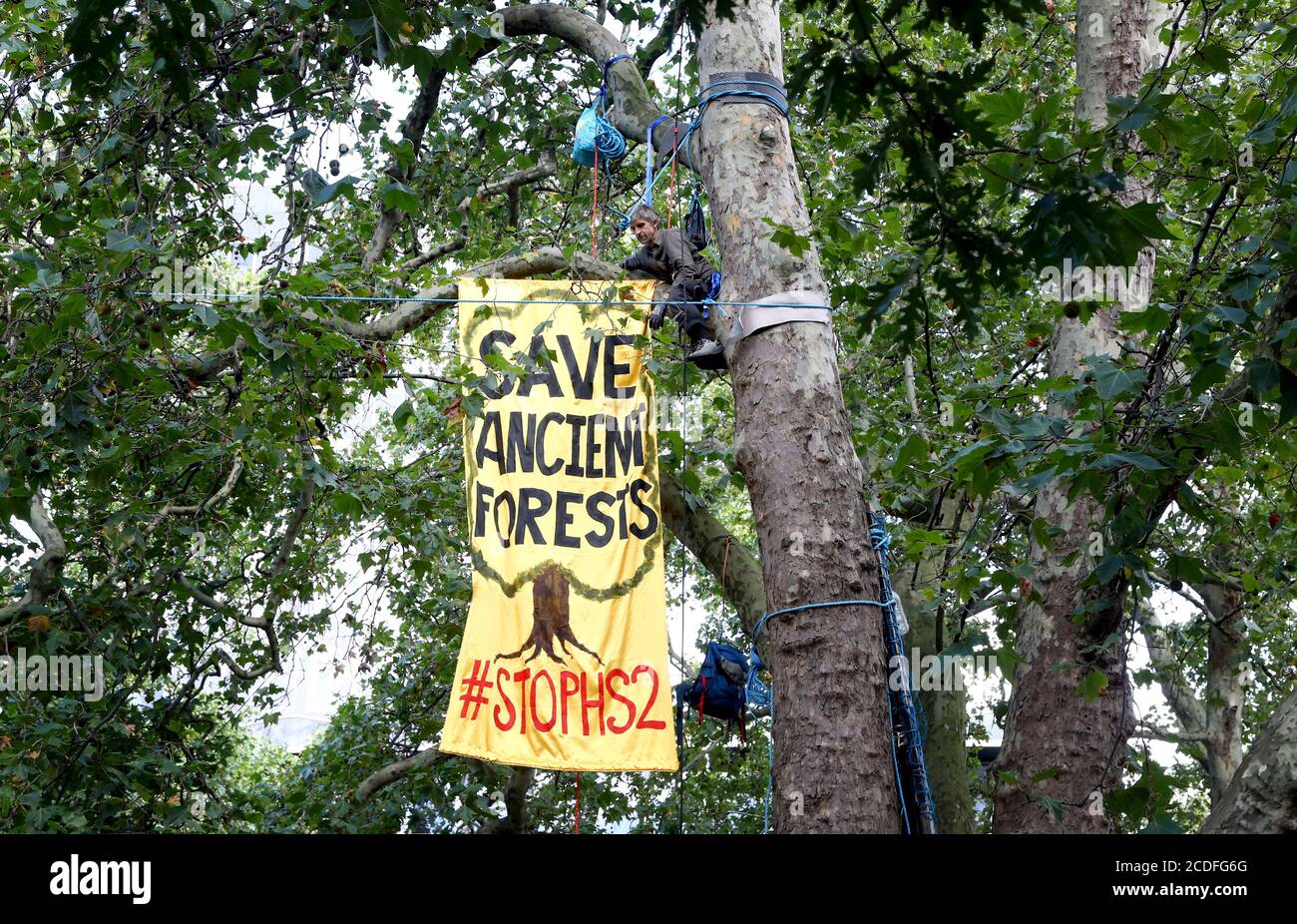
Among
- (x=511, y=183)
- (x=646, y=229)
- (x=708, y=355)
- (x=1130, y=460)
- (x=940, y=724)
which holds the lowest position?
(x=940, y=724)

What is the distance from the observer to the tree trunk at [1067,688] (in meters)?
3.42

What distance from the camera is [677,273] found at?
4613 mm

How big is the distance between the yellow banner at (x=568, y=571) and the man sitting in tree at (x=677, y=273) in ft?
0.29

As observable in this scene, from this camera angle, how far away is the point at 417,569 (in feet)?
20.5

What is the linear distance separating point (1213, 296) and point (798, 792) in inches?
73.3

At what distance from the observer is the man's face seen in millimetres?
4840

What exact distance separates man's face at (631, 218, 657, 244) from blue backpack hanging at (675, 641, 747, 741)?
175cm

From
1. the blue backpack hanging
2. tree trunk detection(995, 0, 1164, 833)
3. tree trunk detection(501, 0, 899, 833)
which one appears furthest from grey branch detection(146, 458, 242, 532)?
tree trunk detection(995, 0, 1164, 833)

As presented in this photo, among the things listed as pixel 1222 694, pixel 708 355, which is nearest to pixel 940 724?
pixel 708 355

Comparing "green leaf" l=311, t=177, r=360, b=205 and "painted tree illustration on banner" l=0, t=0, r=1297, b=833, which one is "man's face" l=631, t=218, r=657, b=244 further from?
"green leaf" l=311, t=177, r=360, b=205

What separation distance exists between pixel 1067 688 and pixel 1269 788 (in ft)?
2.25

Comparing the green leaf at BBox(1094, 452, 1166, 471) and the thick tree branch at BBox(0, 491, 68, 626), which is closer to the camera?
the green leaf at BBox(1094, 452, 1166, 471)

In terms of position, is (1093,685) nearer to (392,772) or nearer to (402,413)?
(402,413)
